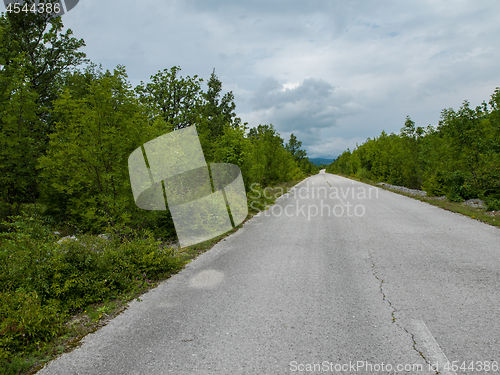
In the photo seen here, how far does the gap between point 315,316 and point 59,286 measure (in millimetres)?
3524

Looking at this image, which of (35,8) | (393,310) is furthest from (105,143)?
(35,8)

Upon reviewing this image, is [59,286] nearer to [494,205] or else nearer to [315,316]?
[315,316]

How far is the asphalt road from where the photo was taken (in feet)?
8.70

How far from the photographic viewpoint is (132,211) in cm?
698

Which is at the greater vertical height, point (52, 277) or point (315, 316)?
point (52, 277)

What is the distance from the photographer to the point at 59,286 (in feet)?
12.6

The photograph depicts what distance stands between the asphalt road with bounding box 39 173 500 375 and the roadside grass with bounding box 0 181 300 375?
28 cm

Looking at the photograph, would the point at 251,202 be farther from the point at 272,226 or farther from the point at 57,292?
the point at 57,292

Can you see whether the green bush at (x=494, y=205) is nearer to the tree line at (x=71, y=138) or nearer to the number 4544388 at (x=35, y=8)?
the tree line at (x=71, y=138)

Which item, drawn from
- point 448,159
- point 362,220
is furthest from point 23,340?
point 448,159

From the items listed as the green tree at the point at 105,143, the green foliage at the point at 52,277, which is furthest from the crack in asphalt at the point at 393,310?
the green tree at the point at 105,143

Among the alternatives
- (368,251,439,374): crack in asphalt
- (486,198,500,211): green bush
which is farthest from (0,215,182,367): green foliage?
(486,198,500,211): green bush

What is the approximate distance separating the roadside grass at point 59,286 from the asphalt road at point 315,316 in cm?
28

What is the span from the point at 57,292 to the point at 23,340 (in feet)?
2.53
